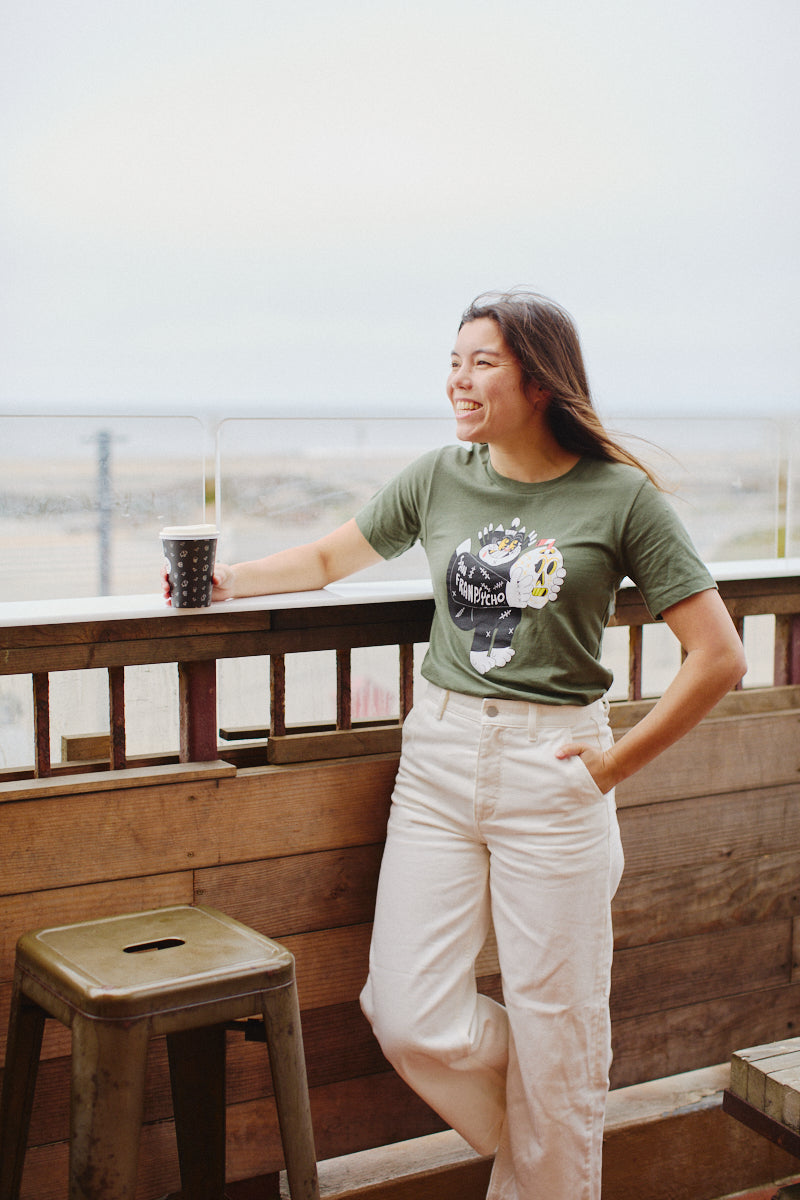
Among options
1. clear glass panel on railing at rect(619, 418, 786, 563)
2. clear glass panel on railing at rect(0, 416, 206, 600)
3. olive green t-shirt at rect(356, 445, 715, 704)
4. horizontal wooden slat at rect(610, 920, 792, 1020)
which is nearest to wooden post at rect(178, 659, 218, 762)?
olive green t-shirt at rect(356, 445, 715, 704)

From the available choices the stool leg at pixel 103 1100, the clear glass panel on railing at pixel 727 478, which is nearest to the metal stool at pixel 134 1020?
the stool leg at pixel 103 1100

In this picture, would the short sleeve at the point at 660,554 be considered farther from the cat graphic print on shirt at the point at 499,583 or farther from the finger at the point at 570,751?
the finger at the point at 570,751

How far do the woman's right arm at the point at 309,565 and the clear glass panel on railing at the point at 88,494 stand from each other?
7.38 feet

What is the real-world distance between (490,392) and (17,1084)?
1.02 m

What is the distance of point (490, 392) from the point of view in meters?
1.44

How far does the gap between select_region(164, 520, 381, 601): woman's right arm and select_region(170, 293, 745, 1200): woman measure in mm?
34

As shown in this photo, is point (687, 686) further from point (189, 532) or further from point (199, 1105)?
point (199, 1105)

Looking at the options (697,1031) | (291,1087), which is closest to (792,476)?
(697,1031)

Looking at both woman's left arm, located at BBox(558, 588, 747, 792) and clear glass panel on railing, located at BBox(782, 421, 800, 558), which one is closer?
woman's left arm, located at BBox(558, 588, 747, 792)

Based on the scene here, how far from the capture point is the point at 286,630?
158 cm

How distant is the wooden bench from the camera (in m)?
1.37

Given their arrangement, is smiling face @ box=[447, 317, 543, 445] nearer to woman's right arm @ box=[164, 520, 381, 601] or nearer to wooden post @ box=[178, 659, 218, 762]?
woman's right arm @ box=[164, 520, 381, 601]

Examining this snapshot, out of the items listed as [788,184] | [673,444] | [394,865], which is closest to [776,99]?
[788,184]

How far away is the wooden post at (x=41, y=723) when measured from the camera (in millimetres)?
1457
